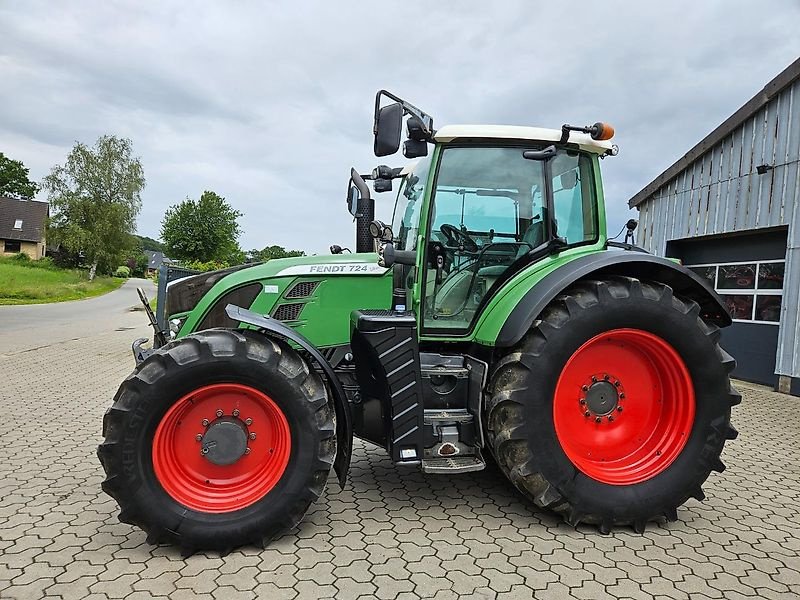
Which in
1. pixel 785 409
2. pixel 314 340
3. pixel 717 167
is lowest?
pixel 785 409

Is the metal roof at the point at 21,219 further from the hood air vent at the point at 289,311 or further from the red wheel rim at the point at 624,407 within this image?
the red wheel rim at the point at 624,407

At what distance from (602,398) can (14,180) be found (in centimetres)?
7187

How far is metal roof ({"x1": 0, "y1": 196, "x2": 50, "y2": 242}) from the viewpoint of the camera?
53.3 meters

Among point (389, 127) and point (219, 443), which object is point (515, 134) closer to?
point (389, 127)

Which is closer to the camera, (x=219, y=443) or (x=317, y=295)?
(x=219, y=443)

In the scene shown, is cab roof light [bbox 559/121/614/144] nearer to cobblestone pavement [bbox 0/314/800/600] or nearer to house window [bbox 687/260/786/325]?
cobblestone pavement [bbox 0/314/800/600]

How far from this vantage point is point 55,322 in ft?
57.0

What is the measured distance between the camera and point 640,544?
11.2 feet

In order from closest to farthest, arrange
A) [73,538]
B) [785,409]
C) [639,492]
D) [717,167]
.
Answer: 1. [73,538]
2. [639,492]
3. [785,409]
4. [717,167]

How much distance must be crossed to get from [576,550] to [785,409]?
5.76 metres

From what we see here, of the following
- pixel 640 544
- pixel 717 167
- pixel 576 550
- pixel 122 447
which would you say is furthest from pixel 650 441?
pixel 717 167

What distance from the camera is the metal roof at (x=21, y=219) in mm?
53312

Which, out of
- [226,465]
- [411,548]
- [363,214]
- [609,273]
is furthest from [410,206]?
[411,548]

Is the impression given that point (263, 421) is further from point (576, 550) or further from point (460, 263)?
point (576, 550)
